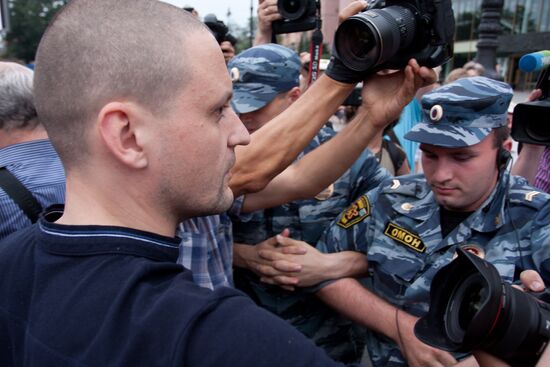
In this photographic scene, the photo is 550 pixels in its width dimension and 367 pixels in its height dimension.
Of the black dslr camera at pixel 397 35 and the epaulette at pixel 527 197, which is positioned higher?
the black dslr camera at pixel 397 35

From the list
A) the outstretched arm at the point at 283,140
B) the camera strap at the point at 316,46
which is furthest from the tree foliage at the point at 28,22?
the outstretched arm at the point at 283,140

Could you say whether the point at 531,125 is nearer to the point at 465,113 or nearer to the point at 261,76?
the point at 465,113

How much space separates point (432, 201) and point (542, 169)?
1.52 metres

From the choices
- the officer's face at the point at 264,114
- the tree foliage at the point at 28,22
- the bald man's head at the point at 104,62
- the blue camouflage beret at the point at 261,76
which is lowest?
the tree foliage at the point at 28,22

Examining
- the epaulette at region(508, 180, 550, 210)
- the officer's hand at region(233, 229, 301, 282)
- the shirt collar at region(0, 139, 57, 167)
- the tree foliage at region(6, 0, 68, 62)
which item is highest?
the shirt collar at region(0, 139, 57, 167)

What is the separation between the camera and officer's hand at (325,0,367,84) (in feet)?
5.65

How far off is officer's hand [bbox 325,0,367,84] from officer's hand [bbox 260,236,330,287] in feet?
2.50

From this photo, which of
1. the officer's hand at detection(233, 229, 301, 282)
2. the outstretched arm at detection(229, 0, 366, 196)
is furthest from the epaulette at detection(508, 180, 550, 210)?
the officer's hand at detection(233, 229, 301, 282)

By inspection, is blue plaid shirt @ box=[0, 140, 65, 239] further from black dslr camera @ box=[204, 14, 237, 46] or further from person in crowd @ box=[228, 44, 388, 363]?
black dslr camera @ box=[204, 14, 237, 46]

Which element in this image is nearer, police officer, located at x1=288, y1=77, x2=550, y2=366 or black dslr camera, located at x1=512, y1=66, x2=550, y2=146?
black dslr camera, located at x1=512, y1=66, x2=550, y2=146

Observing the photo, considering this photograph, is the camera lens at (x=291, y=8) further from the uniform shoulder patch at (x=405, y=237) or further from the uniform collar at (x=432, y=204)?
the uniform shoulder patch at (x=405, y=237)

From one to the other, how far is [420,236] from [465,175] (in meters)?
0.30

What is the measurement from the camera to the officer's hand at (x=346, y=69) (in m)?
1.72

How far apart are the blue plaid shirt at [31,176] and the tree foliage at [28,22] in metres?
30.2
